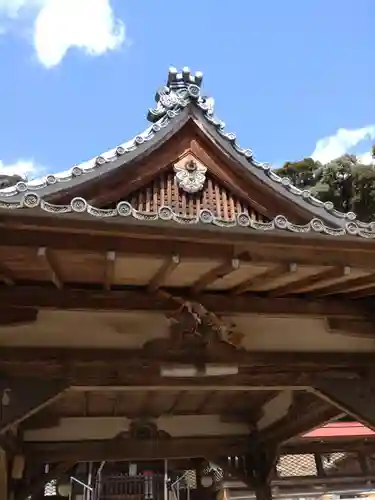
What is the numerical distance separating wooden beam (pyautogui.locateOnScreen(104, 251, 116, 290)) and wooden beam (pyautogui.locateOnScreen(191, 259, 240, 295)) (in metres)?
0.66

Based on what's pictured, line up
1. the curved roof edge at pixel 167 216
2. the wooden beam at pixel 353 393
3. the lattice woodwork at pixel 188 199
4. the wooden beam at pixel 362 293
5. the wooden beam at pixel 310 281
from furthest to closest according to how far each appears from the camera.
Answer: the lattice woodwork at pixel 188 199
the wooden beam at pixel 353 393
the wooden beam at pixel 362 293
the wooden beam at pixel 310 281
the curved roof edge at pixel 167 216

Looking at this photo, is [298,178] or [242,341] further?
[298,178]

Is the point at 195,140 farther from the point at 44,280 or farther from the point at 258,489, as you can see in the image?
the point at 258,489

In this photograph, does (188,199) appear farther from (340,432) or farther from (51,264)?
(340,432)

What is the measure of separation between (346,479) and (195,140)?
7732 millimetres

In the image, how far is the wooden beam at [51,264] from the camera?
3128mm

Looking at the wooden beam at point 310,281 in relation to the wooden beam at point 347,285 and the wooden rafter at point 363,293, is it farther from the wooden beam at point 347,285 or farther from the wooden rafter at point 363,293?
the wooden rafter at point 363,293

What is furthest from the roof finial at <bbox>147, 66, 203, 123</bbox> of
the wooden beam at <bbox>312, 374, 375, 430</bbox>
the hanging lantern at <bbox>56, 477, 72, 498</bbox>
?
the hanging lantern at <bbox>56, 477, 72, 498</bbox>

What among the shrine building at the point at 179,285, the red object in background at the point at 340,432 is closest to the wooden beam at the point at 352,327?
the shrine building at the point at 179,285

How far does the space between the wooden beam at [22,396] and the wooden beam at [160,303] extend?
595 mm

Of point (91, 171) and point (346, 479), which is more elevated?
point (91, 171)

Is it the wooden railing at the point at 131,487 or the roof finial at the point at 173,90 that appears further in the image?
the wooden railing at the point at 131,487

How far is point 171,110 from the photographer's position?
19.6ft

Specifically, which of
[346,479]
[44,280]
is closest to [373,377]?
[44,280]
